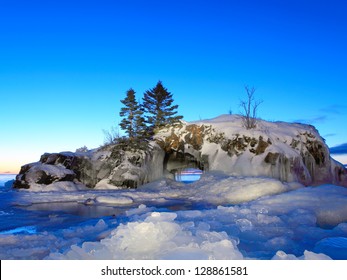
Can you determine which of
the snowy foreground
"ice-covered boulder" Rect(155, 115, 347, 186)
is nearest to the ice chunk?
the snowy foreground

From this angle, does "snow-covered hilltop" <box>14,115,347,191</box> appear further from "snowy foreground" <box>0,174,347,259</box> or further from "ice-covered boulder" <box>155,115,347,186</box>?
"snowy foreground" <box>0,174,347,259</box>

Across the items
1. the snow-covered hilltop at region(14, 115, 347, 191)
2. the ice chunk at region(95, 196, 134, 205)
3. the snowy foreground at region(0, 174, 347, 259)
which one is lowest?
the ice chunk at region(95, 196, 134, 205)

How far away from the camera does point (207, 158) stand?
17156 millimetres

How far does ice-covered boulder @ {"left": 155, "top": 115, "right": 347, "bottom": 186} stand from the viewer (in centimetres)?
1536

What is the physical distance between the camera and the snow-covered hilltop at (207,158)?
1548 cm

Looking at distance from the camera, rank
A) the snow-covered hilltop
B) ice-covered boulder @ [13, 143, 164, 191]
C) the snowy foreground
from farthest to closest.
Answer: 1. ice-covered boulder @ [13, 143, 164, 191]
2. the snow-covered hilltop
3. the snowy foreground

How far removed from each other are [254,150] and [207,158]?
2.93 meters

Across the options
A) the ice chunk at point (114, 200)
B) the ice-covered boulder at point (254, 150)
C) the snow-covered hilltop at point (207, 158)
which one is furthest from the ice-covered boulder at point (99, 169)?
the ice chunk at point (114, 200)

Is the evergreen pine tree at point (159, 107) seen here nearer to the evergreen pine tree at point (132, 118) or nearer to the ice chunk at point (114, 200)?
the evergreen pine tree at point (132, 118)

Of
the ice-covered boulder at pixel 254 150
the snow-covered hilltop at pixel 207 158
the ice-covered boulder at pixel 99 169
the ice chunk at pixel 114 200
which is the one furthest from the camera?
the ice-covered boulder at pixel 99 169

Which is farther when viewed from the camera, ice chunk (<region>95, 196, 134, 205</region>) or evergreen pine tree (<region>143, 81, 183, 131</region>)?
evergreen pine tree (<region>143, 81, 183, 131</region>)

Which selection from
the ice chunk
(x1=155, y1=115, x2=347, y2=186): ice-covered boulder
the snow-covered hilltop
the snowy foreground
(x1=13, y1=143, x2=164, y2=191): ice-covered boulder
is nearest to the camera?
the snowy foreground

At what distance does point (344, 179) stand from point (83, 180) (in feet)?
59.3
